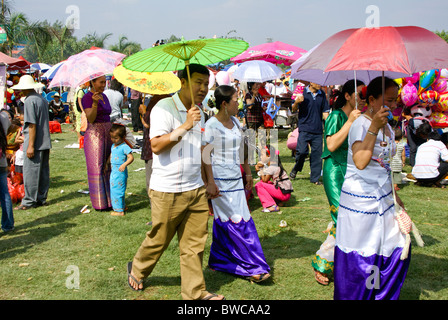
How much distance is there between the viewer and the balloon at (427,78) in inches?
377

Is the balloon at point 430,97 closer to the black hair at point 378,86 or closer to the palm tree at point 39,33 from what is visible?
the black hair at point 378,86

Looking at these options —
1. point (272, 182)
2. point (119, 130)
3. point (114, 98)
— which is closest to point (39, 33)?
point (114, 98)

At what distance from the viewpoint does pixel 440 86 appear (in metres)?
9.73

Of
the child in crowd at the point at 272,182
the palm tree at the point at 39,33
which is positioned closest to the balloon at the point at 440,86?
the child in crowd at the point at 272,182

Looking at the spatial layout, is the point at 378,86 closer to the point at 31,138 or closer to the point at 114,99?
the point at 31,138

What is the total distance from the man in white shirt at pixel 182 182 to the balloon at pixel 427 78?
779 centimetres

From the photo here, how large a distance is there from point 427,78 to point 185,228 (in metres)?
8.10

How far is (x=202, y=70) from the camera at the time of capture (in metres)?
3.39

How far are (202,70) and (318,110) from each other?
5.66 m

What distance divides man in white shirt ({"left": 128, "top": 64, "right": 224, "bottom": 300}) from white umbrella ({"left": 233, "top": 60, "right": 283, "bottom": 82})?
727cm

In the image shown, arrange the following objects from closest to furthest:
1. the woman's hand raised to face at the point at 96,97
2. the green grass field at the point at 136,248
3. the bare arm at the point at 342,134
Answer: the bare arm at the point at 342,134 → the green grass field at the point at 136,248 → the woman's hand raised to face at the point at 96,97

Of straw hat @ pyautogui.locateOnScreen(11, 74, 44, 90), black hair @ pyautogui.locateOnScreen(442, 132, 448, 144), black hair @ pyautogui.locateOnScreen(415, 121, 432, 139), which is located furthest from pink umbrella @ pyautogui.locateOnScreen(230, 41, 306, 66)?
straw hat @ pyautogui.locateOnScreen(11, 74, 44, 90)

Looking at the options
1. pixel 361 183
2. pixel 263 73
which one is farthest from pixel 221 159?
pixel 263 73
